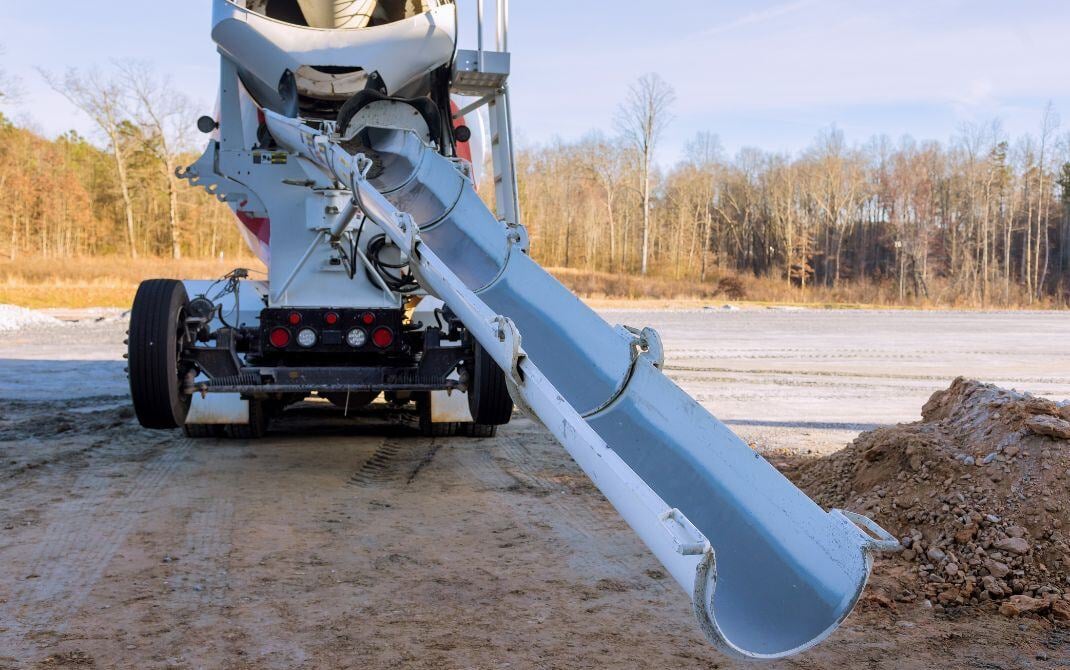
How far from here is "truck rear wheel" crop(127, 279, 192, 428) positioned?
19.3 ft

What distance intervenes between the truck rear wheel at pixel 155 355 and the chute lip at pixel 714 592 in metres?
4.19

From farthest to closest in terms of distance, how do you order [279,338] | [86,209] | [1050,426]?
[86,209] → [279,338] → [1050,426]

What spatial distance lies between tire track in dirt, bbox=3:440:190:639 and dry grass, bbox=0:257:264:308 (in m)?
22.9

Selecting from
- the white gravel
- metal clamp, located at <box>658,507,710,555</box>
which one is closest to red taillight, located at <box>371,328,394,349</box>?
metal clamp, located at <box>658,507,710,555</box>

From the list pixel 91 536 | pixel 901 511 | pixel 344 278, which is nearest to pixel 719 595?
pixel 901 511

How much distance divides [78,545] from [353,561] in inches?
56.3

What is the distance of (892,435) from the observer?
215 inches

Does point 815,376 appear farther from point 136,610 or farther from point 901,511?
point 136,610

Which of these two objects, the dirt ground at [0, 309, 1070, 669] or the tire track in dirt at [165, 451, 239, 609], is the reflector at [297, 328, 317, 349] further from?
the tire track in dirt at [165, 451, 239, 609]

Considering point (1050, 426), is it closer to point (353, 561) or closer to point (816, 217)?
point (353, 561)

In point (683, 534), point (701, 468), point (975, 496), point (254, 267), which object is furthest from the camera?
point (254, 267)

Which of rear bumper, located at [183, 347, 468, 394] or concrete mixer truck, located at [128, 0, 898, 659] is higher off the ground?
concrete mixer truck, located at [128, 0, 898, 659]

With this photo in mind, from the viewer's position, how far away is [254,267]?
22.4m

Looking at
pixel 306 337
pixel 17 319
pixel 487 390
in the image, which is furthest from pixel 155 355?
pixel 17 319
